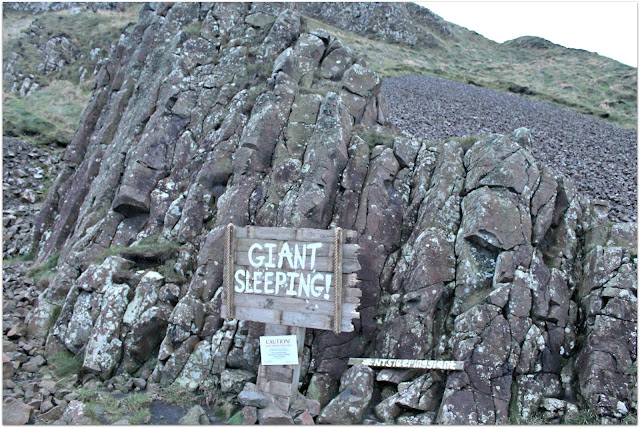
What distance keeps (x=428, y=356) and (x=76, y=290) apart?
9.35 meters

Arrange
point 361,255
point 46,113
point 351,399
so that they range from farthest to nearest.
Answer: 1. point 46,113
2. point 361,255
3. point 351,399

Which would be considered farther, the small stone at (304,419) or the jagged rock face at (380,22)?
the jagged rock face at (380,22)

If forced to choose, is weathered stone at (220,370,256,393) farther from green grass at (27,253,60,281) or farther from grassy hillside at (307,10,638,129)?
grassy hillside at (307,10,638,129)

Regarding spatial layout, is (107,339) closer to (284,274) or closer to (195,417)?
(195,417)

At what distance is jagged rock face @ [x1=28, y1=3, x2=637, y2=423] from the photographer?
10125 mm

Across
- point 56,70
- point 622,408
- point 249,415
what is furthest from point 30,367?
point 56,70

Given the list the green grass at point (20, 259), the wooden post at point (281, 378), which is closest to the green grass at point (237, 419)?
the wooden post at point (281, 378)

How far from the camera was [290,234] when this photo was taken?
9953 millimetres

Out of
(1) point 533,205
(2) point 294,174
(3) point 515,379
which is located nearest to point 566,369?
(3) point 515,379

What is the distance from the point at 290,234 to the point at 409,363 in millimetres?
3689

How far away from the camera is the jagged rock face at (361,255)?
1012 cm

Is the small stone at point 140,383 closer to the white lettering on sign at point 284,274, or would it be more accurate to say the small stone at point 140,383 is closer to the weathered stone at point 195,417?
the weathered stone at point 195,417

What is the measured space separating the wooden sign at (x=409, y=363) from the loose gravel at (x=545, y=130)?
8.44 meters

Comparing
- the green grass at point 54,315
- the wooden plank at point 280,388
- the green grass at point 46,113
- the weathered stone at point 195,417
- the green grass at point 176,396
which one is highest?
the green grass at point 46,113
